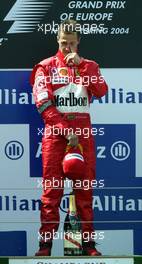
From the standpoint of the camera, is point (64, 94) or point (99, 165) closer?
point (64, 94)

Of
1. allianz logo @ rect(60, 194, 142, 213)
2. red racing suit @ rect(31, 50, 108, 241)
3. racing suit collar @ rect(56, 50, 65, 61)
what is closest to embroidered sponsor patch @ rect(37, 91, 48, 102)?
red racing suit @ rect(31, 50, 108, 241)

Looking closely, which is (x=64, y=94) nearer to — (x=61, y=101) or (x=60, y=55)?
(x=61, y=101)

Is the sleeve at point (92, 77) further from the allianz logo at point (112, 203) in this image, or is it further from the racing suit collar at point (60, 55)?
the allianz logo at point (112, 203)

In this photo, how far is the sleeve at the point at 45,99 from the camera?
2361 millimetres

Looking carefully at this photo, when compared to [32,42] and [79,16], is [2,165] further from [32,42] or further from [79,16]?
[79,16]

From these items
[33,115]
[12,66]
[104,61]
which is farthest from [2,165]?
[104,61]

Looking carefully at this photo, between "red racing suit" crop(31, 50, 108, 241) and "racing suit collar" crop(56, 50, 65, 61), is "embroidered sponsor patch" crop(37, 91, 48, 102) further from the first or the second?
"racing suit collar" crop(56, 50, 65, 61)

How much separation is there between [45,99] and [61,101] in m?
0.06

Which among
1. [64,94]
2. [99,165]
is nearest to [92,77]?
[64,94]

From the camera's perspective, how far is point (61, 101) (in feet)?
7.77

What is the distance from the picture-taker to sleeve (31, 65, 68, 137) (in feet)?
7.75

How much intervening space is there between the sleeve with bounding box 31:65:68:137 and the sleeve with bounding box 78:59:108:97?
0.14m

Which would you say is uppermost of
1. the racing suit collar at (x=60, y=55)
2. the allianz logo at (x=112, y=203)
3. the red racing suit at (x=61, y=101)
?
the racing suit collar at (x=60, y=55)

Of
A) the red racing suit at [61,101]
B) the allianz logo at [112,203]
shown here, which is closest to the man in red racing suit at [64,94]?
the red racing suit at [61,101]
